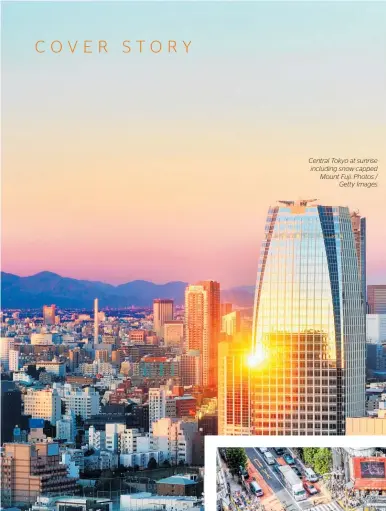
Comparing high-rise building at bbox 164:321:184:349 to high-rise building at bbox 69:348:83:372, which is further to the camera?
high-rise building at bbox 69:348:83:372

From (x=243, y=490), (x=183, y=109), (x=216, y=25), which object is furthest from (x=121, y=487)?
(x=243, y=490)

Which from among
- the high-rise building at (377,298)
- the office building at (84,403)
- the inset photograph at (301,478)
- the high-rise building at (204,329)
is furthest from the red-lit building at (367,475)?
the office building at (84,403)

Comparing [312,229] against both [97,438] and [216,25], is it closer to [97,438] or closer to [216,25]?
[97,438]

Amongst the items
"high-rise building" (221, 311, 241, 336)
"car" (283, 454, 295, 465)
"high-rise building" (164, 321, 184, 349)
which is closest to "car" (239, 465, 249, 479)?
"car" (283, 454, 295, 465)

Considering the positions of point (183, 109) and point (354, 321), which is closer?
point (183, 109)

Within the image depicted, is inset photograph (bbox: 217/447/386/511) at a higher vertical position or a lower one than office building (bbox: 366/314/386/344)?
lower

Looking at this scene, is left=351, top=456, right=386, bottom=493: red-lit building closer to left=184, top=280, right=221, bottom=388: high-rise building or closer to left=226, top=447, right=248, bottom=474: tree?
left=226, top=447, right=248, bottom=474: tree

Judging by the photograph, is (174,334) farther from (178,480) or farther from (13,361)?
(178,480)
